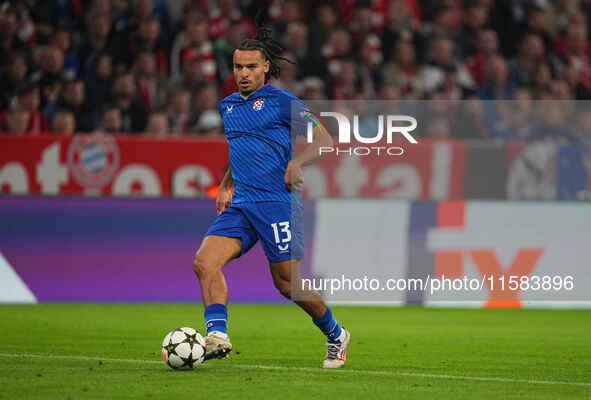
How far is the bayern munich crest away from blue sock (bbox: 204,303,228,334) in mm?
6389

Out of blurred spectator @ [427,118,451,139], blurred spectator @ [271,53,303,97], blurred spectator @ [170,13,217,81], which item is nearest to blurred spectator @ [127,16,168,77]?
blurred spectator @ [170,13,217,81]

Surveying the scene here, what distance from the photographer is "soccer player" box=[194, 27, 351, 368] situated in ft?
25.1

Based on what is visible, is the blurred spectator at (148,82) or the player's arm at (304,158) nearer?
the player's arm at (304,158)

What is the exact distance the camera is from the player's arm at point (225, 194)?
800cm

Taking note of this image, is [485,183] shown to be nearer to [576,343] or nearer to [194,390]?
[576,343]

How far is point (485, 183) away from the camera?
13570 mm

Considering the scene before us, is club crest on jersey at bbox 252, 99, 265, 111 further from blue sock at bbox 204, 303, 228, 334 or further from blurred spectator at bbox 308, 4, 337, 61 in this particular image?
blurred spectator at bbox 308, 4, 337, 61

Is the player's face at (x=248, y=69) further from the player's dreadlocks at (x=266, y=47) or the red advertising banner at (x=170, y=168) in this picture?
the red advertising banner at (x=170, y=168)

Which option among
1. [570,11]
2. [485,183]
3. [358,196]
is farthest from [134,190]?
[570,11]

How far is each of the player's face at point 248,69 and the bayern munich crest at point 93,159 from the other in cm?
594

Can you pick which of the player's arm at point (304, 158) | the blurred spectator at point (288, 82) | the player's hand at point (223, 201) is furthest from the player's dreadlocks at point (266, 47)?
the blurred spectator at point (288, 82)

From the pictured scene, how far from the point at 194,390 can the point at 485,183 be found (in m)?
7.71

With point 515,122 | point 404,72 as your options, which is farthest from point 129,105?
point 515,122

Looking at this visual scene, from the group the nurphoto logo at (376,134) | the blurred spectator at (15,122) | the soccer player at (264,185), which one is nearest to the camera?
the soccer player at (264,185)
